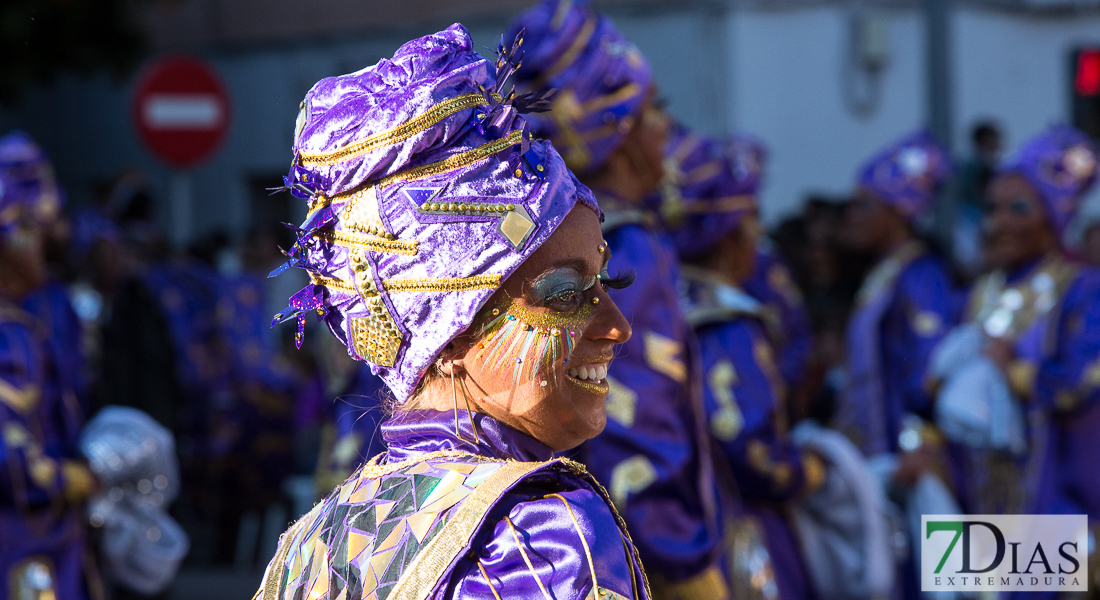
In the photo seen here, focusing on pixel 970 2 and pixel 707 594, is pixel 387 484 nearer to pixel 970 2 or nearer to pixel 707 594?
pixel 707 594

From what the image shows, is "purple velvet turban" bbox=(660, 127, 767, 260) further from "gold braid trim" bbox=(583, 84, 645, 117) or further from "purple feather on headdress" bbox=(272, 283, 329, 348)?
"purple feather on headdress" bbox=(272, 283, 329, 348)

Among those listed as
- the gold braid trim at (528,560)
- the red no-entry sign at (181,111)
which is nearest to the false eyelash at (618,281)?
the gold braid trim at (528,560)

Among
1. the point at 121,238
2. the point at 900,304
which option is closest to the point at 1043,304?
the point at 900,304

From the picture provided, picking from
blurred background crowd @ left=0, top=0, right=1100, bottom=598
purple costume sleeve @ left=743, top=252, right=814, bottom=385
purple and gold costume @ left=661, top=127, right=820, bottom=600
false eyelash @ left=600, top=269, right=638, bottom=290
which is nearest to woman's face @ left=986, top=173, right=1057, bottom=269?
blurred background crowd @ left=0, top=0, right=1100, bottom=598

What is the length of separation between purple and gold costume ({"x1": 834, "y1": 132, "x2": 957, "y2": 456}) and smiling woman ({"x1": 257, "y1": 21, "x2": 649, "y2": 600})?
17.3 feet

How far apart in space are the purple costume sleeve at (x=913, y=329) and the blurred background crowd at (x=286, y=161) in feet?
1.39

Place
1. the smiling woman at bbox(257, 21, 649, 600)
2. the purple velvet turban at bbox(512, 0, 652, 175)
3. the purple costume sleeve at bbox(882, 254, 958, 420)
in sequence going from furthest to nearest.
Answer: the purple costume sleeve at bbox(882, 254, 958, 420), the purple velvet turban at bbox(512, 0, 652, 175), the smiling woman at bbox(257, 21, 649, 600)

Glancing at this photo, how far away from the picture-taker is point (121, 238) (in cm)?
823

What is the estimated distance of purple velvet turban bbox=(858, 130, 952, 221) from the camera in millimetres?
7902

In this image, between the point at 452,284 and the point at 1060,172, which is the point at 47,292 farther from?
the point at 1060,172

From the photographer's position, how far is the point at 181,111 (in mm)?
9703

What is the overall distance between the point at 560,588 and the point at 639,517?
2.01 metres

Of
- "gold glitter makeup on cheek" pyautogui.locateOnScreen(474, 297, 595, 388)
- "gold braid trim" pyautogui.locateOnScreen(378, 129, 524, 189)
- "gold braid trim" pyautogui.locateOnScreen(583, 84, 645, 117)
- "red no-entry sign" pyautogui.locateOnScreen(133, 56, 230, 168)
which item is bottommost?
"red no-entry sign" pyautogui.locateOnScreen(133, 56, 230, 168)

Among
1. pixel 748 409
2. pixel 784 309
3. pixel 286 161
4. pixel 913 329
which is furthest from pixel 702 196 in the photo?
pixel 286 161
